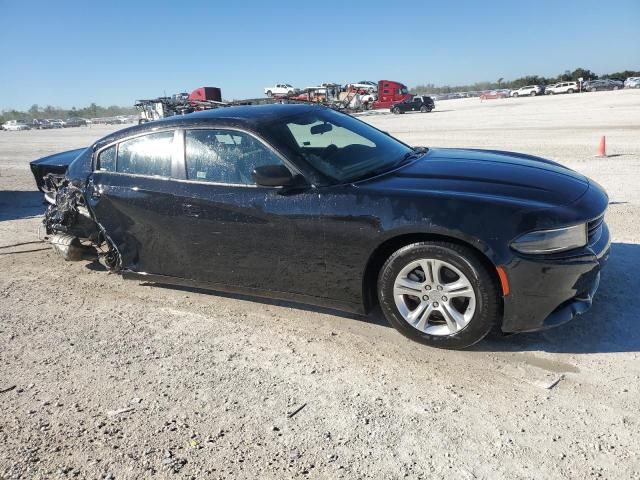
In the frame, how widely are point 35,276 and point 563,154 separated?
10.8m

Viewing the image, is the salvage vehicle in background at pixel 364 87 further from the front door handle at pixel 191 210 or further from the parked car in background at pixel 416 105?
the front door handle at pixel 191 210

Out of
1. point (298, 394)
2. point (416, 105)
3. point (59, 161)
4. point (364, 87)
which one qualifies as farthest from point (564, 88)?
point (298, 394)

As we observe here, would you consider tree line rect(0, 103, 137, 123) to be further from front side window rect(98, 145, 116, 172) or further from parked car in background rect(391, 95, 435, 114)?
front side window rect(98, 145, 116, 172)

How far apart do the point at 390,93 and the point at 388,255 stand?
43430 millimetres

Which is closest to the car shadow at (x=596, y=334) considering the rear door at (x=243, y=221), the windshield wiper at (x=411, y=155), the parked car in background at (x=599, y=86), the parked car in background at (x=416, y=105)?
the rear door at (x=243, y=221)

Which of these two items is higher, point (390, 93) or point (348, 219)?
point (390, 93)

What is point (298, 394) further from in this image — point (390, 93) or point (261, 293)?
point (390, 93)

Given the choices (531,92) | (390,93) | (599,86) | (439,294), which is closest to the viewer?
(439,294)

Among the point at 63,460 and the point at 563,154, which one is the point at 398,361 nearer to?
the point at 63,460

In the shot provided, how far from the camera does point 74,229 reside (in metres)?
5.43

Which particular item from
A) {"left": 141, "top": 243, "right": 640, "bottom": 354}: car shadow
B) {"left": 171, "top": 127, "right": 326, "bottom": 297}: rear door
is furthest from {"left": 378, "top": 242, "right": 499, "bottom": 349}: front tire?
{"left": 171, "top": 127, "right": 326, "bottom": 297}: rear door

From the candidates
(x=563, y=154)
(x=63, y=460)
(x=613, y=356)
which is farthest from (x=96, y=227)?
(x=563, y=154)

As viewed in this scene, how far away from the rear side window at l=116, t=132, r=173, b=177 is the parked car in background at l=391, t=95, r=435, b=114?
39.2 metres

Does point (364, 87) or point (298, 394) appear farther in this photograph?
point (364, 87)
